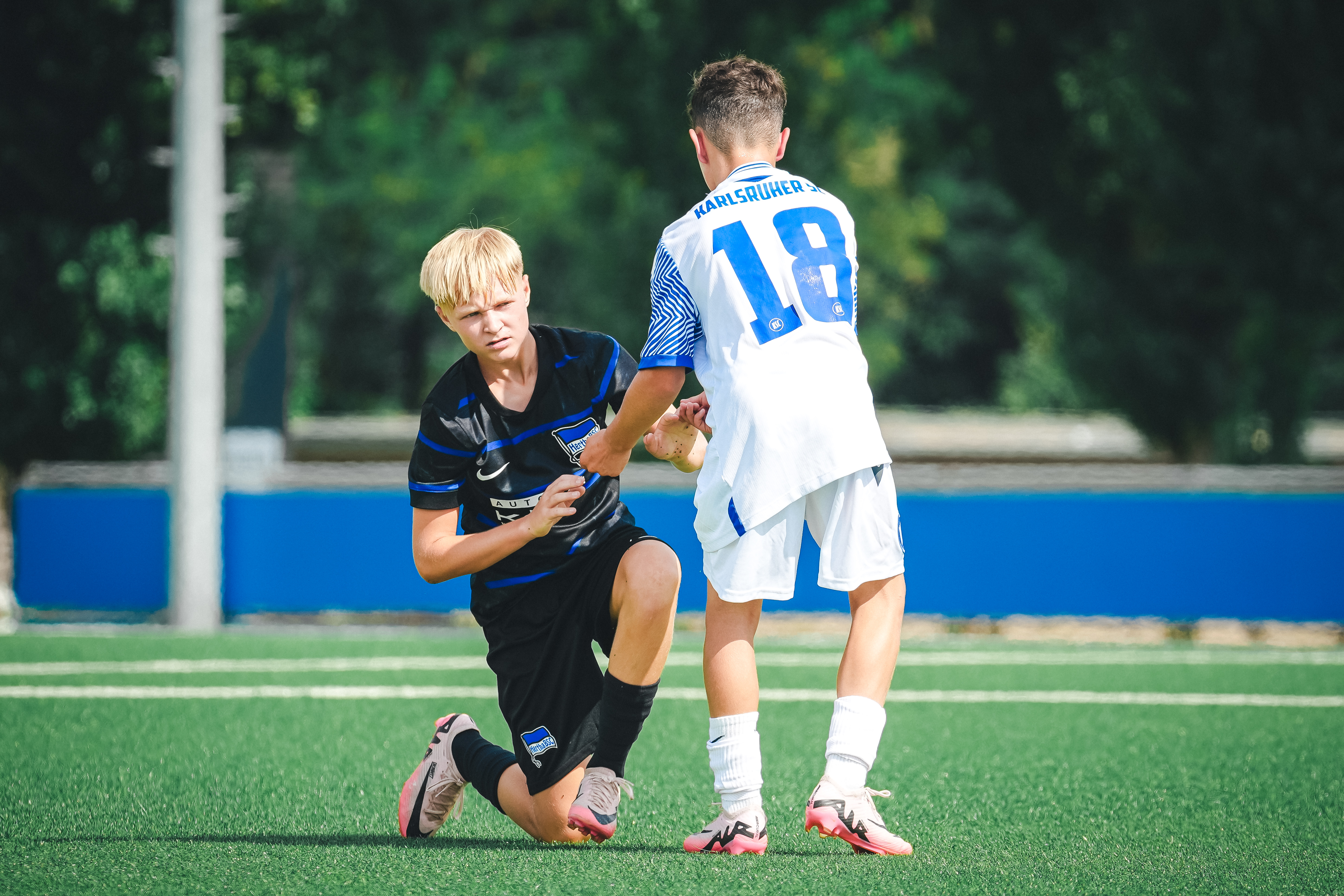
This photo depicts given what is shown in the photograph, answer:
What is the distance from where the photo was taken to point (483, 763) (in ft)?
14.2

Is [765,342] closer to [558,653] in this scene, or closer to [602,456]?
[602,456]

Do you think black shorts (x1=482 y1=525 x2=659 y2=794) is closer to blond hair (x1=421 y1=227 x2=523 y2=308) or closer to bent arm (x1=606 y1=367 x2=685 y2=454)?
bent arm (x1=606 y1=367 x2=685 y2=454)

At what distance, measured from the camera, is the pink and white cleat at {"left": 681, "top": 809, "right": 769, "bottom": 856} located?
12.7 ft

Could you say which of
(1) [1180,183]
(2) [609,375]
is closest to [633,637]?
(2) [609,375]

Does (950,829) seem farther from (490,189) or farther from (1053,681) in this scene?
(490,189)

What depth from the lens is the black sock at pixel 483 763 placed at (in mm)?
4289

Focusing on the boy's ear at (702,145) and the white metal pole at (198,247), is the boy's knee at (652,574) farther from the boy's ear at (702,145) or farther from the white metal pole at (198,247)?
the white metal pole at (198,247)

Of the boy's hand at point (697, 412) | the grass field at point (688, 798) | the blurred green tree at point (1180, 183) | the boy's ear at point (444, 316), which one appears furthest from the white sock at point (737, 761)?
the blurred green tree at point (1180, 183)

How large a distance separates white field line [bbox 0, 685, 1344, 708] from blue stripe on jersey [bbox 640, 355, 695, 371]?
11.3 ft

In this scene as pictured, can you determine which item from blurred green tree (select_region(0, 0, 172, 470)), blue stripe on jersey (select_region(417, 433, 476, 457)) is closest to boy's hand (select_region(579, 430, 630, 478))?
blue stripe on jersey (select_region(417, 433, 476, 457))

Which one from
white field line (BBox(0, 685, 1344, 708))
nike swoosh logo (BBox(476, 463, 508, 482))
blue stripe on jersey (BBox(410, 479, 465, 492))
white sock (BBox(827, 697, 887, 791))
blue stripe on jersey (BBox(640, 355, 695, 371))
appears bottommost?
white field line (BBox(0, 685, 1344, 708))

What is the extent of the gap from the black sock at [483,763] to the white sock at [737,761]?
70 centimetres

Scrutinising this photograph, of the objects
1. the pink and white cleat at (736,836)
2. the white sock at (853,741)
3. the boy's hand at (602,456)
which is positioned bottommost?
the pink and white cleat at (736,836)

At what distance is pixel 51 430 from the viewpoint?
50.4 ft
